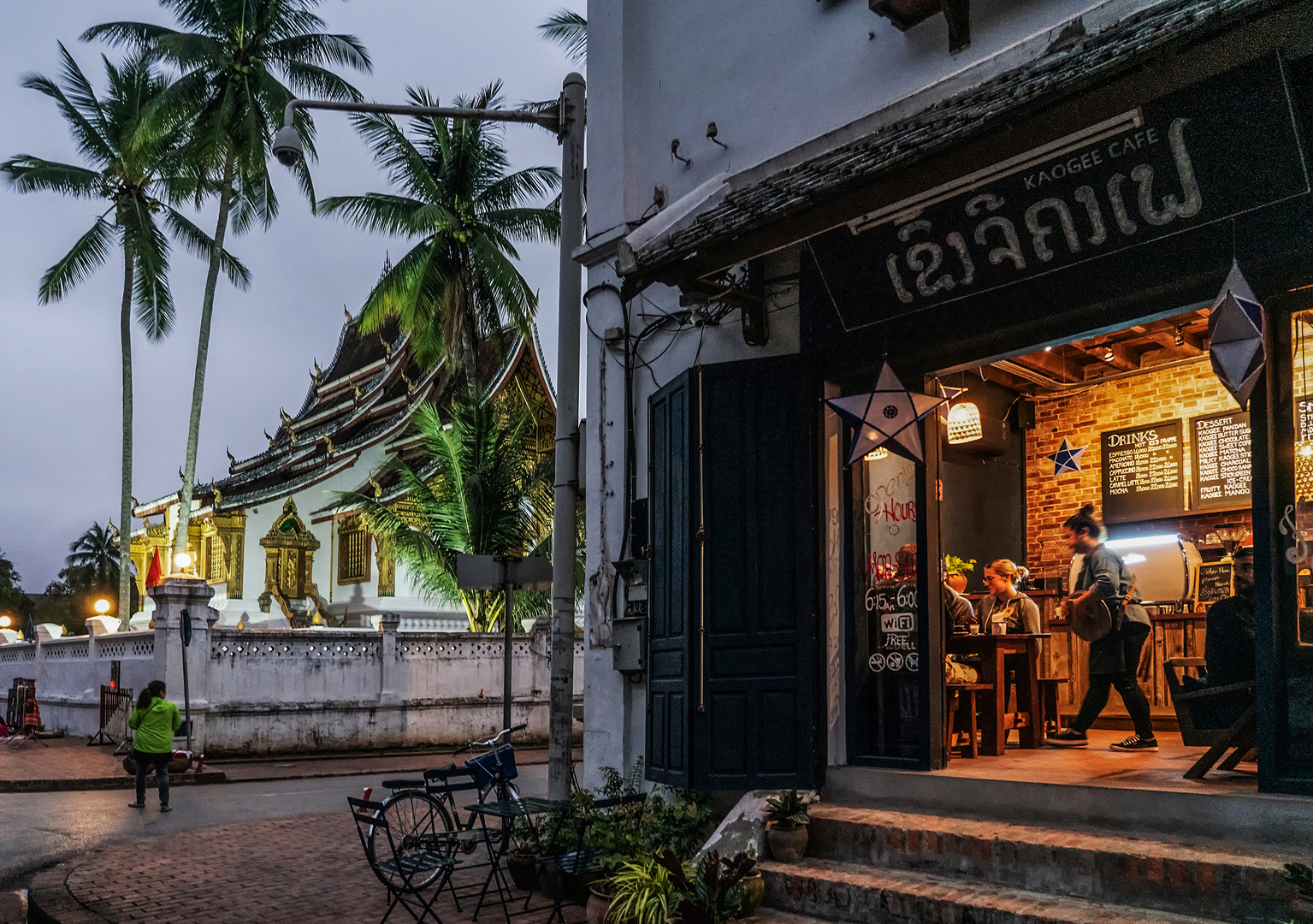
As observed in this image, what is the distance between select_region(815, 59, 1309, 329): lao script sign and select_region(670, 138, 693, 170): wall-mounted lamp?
7.74 feet

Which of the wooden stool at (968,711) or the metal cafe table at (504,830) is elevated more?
the wooden stool at (968,711)

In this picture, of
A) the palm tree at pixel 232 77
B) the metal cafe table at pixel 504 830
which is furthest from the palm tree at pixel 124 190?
the metal cafe table at pixel 504 830

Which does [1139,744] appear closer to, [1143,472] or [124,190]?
[1143,472]

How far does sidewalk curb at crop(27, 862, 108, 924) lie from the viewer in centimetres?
769

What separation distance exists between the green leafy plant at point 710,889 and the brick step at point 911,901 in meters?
0.43

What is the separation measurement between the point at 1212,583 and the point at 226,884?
928 cm

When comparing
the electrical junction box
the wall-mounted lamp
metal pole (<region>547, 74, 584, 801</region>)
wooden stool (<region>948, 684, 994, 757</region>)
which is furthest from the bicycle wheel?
the wall-mounted lamp

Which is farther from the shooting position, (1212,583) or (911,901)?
(1212,583)

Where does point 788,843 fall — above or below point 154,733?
above

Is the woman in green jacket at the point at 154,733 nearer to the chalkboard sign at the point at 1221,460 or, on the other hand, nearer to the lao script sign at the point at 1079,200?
the lao script sign at the point at 1079,200

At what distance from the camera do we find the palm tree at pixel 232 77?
26.1 metres

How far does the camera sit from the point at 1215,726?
7.45 metres

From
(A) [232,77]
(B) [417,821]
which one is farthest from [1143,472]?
(A) [232,77]

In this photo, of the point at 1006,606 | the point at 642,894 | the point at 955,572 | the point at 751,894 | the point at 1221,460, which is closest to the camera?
the point at 642,894
